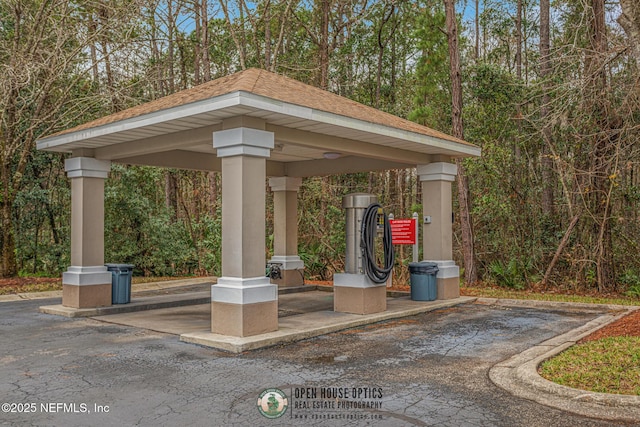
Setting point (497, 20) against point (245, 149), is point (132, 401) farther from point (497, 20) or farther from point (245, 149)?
point (497, 20)

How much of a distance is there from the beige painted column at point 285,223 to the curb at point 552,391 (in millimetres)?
7025

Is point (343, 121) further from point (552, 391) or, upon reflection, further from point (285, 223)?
point (285, 223)

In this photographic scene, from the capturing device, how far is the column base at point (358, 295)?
28.2ft

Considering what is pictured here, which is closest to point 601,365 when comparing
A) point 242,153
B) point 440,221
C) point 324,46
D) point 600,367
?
point 600,367

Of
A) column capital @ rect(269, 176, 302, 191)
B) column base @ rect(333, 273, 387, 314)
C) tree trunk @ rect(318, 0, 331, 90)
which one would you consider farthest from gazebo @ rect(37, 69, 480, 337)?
tree trunk @ rect(318, 0, 331, 90)

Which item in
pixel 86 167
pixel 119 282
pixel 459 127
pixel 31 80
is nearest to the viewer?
pixel 86 167

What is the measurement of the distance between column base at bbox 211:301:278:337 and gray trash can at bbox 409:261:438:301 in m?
4.05

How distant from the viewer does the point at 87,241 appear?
933 centimetres

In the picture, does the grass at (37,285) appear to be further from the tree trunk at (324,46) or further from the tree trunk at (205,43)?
the tree trunk at (324,46)

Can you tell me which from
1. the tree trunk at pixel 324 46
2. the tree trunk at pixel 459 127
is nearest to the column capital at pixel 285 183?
the tree trunk at pixel 459 127

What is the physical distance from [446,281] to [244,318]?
17.1ft

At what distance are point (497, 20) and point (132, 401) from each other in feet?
72.5

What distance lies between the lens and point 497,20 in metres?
22.2

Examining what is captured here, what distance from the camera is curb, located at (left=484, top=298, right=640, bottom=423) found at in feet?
13.5
